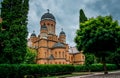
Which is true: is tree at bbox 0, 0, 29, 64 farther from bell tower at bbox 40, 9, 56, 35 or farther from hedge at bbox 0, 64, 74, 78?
bell tower at bbox 40, 9, 56, 35

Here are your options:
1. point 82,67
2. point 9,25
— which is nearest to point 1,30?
point 9,25

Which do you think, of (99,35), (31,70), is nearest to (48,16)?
(31,70)

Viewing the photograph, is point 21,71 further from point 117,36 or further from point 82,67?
point 82,67

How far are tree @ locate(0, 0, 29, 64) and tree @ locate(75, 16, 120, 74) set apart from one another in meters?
9.84

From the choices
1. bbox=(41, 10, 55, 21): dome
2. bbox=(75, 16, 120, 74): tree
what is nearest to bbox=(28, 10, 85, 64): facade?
bbox=(41, 10, 55, 21): dome

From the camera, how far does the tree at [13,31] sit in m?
30.2

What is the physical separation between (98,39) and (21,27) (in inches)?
499

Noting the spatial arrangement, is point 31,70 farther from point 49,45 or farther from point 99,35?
point 49,45

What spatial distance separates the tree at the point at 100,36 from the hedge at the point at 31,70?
848 centimetres

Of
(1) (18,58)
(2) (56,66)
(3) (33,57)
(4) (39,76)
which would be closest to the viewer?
(1) (18,58)

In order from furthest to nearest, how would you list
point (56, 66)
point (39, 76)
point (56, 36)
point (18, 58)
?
point (56, 36) → point (56, 66) → point (39, 76) → point (18, 58)

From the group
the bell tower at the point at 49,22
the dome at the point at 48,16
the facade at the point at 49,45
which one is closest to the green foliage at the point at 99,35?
the facade at the point at 49,45

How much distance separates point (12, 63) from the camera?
3091 cm

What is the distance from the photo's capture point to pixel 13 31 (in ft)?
103
